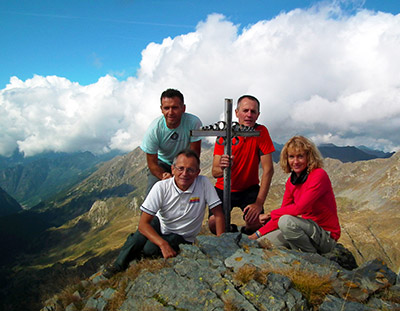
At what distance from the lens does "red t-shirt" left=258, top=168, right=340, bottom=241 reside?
23.1 ft

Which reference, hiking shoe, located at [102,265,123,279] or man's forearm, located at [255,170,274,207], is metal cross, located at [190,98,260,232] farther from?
hiking shoe, located at [102,265,123,279]

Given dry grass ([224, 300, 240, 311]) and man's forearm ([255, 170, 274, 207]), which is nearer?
dry grass ([224, 300, 240, 311])

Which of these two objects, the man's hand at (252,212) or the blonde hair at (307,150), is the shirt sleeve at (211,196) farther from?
the blonde hair at (307,150)

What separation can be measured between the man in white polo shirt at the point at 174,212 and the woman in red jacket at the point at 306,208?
2.00 m

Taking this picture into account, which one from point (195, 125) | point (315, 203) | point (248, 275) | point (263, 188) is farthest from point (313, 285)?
point (195, 125)

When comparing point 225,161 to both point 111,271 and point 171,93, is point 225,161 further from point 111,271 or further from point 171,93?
point 111,271

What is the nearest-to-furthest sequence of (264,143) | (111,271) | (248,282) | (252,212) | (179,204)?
1. (248,282)
2. (179,204)
3. (111,271)
4. (252,212)
5. (264,143)

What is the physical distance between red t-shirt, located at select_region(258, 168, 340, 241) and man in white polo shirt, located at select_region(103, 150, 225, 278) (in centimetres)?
218

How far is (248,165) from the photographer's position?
9.23 metres

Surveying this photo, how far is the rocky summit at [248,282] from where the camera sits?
16.8 feet

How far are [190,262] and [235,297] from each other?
1843 millimetres

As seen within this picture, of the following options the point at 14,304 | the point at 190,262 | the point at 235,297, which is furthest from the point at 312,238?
the point at 14,304

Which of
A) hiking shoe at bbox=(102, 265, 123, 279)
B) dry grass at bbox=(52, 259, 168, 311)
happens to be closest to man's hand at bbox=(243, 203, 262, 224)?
dry grass at bbox=(52, 259, 168, 311)

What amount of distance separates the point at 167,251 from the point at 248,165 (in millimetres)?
4257
